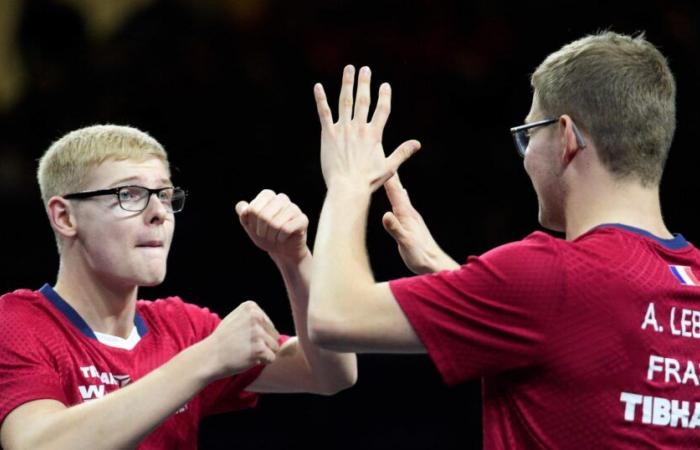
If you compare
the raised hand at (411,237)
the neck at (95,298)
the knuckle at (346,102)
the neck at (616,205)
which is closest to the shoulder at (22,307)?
the neck at (95,298)

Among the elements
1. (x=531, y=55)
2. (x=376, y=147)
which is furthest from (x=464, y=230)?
(x=376, y=147)

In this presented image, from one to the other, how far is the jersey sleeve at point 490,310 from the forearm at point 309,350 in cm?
91

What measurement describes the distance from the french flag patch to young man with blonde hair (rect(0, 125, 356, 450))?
1.09 m

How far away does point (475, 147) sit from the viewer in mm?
7145

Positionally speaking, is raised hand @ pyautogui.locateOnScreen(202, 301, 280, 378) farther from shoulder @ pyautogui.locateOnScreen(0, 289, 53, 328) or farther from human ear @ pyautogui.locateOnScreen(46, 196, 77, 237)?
human ear @ pyautogui.locateOnScreen(46, 196, 77, 237)

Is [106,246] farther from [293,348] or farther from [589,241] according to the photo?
[589,241]

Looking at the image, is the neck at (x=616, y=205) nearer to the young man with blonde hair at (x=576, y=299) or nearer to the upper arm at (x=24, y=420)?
the young man with blonde hair at (x=576, y=299)

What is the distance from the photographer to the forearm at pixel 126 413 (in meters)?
3.02

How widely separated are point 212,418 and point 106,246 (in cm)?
266

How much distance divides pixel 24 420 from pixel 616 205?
1781 mm

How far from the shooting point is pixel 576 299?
260 centimetres

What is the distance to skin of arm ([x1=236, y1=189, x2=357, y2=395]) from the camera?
319 cm

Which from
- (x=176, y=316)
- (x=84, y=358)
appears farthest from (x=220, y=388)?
(x=84, y=358)

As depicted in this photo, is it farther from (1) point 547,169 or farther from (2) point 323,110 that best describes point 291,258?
(1) point 547,169
